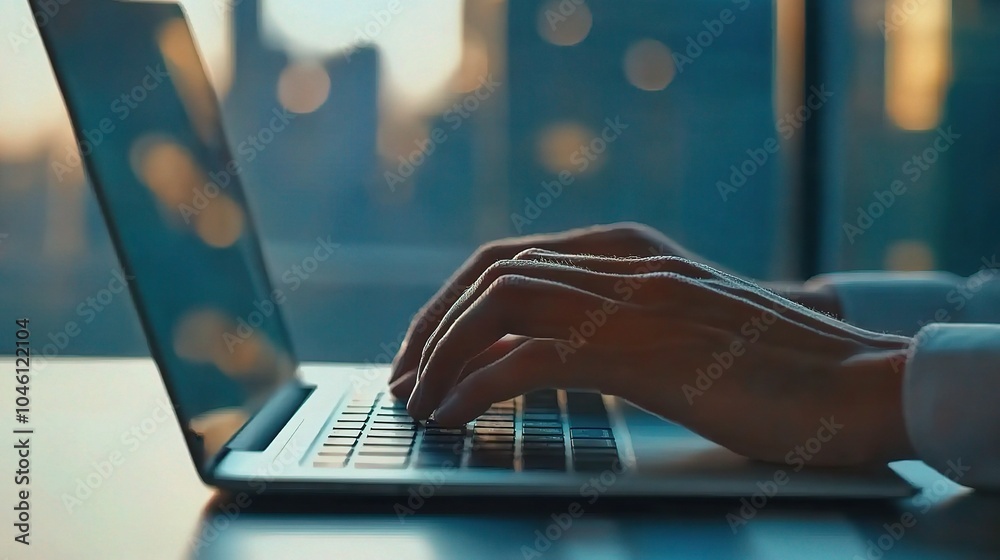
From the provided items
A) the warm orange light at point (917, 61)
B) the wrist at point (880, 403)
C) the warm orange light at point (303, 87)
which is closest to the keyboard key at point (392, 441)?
the wrist at point (880, 403)

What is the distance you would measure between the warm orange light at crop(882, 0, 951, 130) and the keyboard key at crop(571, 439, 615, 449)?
3.90 ft

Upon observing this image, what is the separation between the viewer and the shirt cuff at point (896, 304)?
2.64ft

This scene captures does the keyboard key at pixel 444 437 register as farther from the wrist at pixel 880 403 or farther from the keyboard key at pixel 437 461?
the wrist at pixel 880 403

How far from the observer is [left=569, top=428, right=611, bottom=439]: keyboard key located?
56 centimetres

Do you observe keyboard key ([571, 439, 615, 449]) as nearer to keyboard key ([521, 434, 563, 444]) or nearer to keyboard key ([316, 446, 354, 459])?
keyboard key ([521, 434, 563, 444])

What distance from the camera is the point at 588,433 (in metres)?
0.57

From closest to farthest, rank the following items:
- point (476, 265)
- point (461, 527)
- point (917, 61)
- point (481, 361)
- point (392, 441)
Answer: point (461, 527)
point (392, 441)
point (481, 361)
point (476, 265)
point (917, 61)

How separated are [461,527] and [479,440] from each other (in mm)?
114

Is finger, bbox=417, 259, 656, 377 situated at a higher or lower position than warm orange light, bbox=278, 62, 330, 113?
lower

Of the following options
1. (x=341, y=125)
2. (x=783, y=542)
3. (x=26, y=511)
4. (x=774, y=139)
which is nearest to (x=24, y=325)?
(x=26, y=511)

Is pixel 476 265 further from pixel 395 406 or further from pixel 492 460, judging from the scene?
pixel 492 460

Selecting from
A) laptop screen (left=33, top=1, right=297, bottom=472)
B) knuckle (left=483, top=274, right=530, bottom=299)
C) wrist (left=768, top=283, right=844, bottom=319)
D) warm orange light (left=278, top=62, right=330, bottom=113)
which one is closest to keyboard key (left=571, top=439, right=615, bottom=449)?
knuckle (left=483, top=274, right=530, bottom=299)

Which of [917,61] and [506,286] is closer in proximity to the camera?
[506,286]

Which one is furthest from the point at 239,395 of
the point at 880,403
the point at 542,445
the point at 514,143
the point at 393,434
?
the point at 514,143
